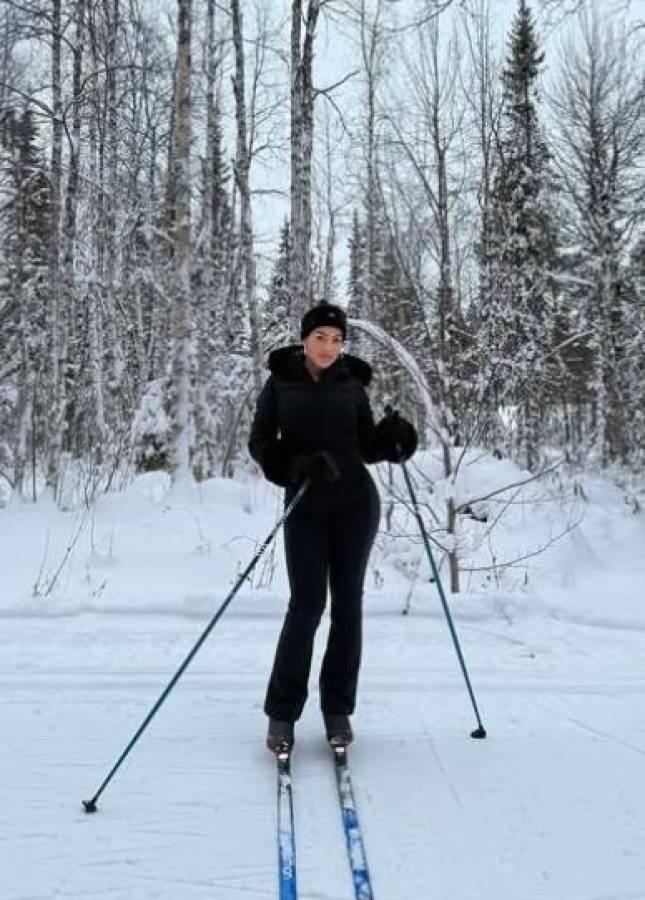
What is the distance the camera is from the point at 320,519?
3299 mm

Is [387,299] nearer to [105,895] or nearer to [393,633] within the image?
[393,633]

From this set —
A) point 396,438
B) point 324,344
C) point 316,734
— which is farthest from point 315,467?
point 316,734

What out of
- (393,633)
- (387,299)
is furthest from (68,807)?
(387,299)

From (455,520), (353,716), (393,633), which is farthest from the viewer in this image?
(455,520)

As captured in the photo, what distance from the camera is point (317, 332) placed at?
337cm

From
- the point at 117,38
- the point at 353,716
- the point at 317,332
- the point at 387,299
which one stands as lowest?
the point at 353,716

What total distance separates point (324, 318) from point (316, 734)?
5.83 feet

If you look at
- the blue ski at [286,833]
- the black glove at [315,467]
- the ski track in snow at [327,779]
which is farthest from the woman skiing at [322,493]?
the ski track in snow at [327,779]

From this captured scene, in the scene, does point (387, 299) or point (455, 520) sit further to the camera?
point (387, 299)

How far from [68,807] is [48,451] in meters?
7.99

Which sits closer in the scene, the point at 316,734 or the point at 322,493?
the point at 322,493

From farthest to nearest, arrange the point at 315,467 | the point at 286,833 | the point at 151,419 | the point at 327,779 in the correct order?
the point at 151,419
the point at 315,467
the point at 327,779
the point at 286,833

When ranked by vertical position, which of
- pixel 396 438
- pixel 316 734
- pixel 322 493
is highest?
pixel 396 438

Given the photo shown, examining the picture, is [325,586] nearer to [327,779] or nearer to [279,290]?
[327,779]
